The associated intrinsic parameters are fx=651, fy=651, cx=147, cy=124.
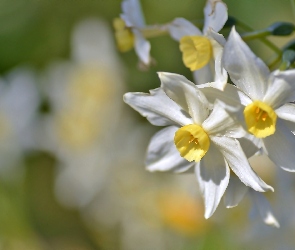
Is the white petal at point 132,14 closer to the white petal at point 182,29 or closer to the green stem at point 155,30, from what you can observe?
the green stem at point 155,30

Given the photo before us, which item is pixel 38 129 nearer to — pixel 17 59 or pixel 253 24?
pixel 17 59

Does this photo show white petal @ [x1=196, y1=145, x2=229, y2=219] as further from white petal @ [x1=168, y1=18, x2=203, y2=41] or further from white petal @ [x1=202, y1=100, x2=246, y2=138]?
white petal @ [x1=168, y1=18, x2=203, y2=41]

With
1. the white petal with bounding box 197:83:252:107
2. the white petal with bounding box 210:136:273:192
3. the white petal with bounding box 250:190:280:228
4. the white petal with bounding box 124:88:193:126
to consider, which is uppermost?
the white petal with bounding box 197:83:252:107

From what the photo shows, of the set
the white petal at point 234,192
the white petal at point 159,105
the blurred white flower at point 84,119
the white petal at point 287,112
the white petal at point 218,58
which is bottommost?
the blurred white flower at point 84,119

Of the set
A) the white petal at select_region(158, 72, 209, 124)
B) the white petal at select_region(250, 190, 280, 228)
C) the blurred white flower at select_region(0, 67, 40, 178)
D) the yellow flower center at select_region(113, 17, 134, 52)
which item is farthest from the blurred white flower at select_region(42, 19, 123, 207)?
the white petal at select_region(158, 72, 209, 124)

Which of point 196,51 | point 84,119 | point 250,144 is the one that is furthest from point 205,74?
point 84,119

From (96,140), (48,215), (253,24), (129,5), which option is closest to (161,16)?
(253,24)

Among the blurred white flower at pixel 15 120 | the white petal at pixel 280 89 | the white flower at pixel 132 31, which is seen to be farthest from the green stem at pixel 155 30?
the blurred white flower at pixel 15 120

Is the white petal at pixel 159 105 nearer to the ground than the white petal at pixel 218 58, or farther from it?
nearer to the ground
